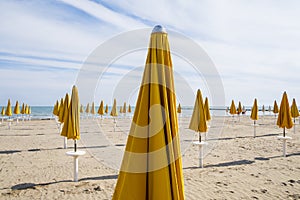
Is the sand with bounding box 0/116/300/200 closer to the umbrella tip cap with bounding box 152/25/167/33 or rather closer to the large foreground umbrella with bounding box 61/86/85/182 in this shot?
the large foreground umbrella with bounding box 61/86/85/182

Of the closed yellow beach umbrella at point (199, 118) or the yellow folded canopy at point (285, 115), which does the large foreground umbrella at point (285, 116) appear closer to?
the yellow folded canopy at point (285, 115)

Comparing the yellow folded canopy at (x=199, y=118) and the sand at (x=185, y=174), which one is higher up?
the yellow folded canopy at (x=199, y=118)

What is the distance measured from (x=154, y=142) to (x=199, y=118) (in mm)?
5400

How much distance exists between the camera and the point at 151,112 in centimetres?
227

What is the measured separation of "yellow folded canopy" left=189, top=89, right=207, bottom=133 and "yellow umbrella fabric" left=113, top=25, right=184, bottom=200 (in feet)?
16.8

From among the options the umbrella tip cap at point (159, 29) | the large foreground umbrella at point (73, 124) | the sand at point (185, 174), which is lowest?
the sand at point (185, 174)

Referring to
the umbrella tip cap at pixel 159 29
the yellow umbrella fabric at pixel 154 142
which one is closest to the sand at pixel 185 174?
the yellow umbrella fabric at pixel 154 142

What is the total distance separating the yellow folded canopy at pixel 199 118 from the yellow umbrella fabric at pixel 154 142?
513 centimetres

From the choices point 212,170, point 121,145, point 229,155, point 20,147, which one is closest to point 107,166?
point 212,170

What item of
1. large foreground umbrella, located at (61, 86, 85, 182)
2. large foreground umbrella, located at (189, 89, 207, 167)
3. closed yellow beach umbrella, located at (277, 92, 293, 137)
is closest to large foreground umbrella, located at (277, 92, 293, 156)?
closed yellow beach umbrella, located at (277, 92, 293, 137)

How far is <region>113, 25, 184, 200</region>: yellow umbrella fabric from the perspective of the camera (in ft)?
7.25

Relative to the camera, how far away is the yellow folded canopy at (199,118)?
734 cm

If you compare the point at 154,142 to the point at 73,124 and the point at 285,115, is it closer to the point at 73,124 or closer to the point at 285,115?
the point at 73,124

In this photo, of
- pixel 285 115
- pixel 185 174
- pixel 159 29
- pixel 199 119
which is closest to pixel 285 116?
pixel 285 115
